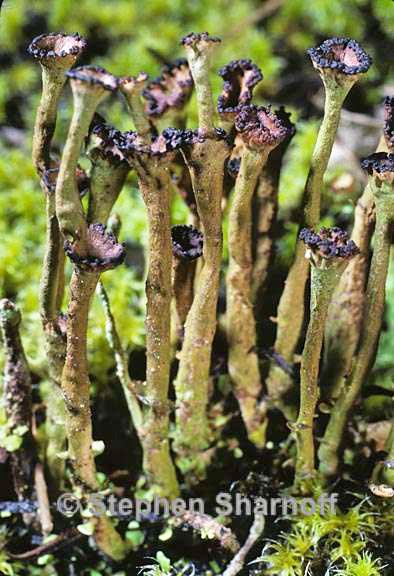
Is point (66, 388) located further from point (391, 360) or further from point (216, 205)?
point (391, 360)

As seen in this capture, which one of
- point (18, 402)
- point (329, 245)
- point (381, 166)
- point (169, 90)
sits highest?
point (169, 90)

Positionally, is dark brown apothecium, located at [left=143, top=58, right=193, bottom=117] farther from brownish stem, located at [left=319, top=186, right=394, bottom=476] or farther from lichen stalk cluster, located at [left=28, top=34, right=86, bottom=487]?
brownish stem, located at [left=319, top=186, right=394, bottom=476]

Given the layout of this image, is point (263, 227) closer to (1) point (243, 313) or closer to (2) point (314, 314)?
(1) point (243, 313)

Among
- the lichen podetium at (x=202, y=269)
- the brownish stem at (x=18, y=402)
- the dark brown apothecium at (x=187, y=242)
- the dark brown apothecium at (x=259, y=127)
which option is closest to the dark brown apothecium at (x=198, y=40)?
the lichen podetium at (x=202, y=269)

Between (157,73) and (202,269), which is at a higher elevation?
(157,73)

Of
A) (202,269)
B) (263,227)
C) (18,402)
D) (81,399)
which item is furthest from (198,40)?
(18,402)

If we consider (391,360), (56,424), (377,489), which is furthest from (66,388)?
(391,360)

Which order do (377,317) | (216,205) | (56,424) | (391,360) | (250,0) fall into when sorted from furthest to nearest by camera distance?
1. (250,0)
2. (391,360)
3. (56,424)
4. (377,317)
5. (216,205)
